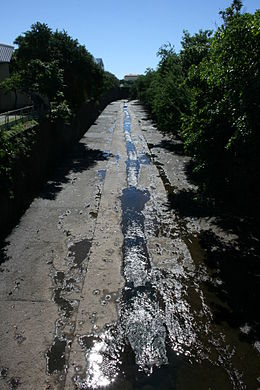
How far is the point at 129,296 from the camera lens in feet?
20.3

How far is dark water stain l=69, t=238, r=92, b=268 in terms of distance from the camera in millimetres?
7329

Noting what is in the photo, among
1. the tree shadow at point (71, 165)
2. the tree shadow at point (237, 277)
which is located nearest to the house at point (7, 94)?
the tree shadow at point (71, 165)

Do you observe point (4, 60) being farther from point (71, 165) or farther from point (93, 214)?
point (93, 214)

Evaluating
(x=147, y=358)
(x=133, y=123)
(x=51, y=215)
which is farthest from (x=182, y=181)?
(x=133, y=123)

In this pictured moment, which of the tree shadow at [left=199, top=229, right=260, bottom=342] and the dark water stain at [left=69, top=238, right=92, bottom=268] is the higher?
the tree shadow at [left=199, top=229, right=260, bottom=342]

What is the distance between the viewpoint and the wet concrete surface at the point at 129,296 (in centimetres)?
459

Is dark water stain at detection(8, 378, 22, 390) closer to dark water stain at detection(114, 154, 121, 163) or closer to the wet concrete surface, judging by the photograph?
the wet concrete surface

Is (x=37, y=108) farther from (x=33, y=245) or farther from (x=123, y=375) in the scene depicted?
(x=123, y=375)

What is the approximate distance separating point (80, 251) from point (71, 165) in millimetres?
8760

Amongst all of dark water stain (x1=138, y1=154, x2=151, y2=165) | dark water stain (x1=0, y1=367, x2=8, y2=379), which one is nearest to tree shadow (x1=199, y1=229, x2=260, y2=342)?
dark water stain (x1=0, y1=367, x2=8, y2=379)

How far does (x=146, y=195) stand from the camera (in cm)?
1188

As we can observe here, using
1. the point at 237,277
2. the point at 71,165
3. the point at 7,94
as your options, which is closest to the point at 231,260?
the point at 237,277

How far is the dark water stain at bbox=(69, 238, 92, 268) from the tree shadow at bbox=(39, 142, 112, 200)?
362 centimetres

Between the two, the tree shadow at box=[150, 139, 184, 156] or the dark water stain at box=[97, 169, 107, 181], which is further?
the tree shadow at box=[150, 139, 184, 156]
